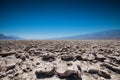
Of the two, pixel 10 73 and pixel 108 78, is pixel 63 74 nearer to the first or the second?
pixel 108 78

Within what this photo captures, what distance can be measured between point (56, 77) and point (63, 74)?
1.18 ft

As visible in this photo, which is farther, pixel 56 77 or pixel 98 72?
pixel 98 72

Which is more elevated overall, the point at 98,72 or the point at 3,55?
the point at 3,55

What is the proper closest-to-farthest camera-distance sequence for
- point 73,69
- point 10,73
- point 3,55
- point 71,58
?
point 73,69, point 10,73, point 71,58, point 3,55

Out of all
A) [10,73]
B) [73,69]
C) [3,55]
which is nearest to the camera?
[73,69]

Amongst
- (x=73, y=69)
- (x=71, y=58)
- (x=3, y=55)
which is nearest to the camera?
(x=73, y=69)

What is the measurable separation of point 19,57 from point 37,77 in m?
3.39

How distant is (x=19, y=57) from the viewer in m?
6.54

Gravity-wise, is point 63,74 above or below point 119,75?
above

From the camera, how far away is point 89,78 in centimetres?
398

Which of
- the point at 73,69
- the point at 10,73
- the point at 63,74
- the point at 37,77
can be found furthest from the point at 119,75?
the point at 10,73

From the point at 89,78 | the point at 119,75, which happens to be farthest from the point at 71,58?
the point at 119,75

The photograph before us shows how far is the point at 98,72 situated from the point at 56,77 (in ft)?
7.19

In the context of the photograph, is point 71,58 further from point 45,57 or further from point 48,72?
point 48,72
